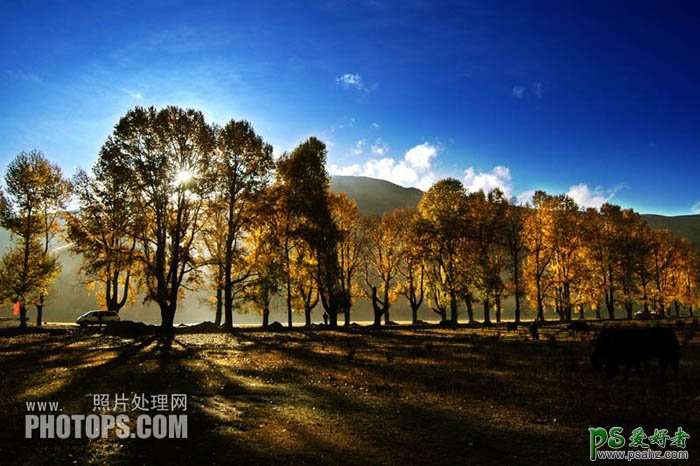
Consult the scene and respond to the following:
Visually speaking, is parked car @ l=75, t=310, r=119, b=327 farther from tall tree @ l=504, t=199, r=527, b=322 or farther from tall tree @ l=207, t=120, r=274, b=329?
tall tree @ l=504, t=199, r=527, b=322

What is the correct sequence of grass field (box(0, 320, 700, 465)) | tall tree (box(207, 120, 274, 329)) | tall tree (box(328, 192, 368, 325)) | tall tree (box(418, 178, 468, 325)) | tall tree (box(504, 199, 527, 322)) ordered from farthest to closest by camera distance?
1. tall tree (box(504, 199, 527, 322))
2. tall tree (box(418, 178, 468, 325))
3. tall tree (box(328, 192, 368, 325))
4. tall tree (box(207, 120, 274, 329))
5. grass field (box(0, 320, 700, 465))

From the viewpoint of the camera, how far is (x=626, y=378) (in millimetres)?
16281

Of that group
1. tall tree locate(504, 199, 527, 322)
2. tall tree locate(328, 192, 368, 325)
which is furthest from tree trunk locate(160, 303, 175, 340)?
tall tree locate(504, 199, 527, 322)

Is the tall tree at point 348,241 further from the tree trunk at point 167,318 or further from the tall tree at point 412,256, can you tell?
the tree trunk at point 167,318

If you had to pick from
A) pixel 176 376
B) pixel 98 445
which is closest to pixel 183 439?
pixel 98 445

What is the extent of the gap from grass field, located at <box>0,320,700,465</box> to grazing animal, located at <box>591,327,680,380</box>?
719 millimetres

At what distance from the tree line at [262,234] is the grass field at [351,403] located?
42.2 feet

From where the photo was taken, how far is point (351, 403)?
42.2 feet

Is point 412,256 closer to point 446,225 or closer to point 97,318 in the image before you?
point 446,225

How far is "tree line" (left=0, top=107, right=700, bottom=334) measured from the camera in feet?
110

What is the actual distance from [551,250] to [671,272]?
42.7 meters

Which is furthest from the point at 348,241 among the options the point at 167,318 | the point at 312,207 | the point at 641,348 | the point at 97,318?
the point at 641,348

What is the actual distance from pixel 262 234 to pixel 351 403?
1255 inches

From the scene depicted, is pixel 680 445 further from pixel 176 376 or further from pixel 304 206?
pixel 304 206
